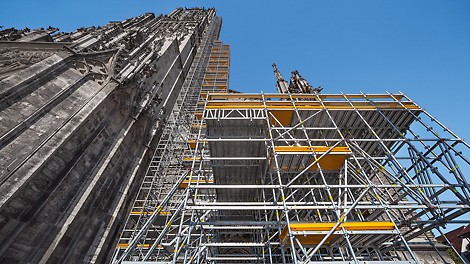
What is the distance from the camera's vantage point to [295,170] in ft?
30.6

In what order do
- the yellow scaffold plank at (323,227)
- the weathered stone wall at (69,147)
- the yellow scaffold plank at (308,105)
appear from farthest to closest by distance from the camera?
the yellow scaffold plank at (308,105), the weathered stone wall at (69,147), the yellow scaffold plank at (323,227)

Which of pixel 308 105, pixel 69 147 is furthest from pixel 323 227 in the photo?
pixel 69 147

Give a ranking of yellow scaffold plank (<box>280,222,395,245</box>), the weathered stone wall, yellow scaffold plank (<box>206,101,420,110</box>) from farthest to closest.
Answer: yellow scaffold plank (<box>206,101,420,110</box>)
the weathered stone wall
yellow scaffold plank (<box>280,222,395,245</box>)

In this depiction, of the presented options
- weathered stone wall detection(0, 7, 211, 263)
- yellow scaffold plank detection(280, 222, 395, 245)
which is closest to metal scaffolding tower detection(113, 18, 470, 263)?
yellow scaffold plank detection(280, 222, 395, 245)

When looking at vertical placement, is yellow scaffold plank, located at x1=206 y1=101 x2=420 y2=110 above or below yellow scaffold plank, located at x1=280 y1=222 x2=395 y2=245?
above

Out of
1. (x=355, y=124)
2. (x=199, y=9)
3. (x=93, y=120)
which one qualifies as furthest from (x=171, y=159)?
(x=199, y=9)

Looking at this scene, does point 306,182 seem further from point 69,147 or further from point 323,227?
point 69,147

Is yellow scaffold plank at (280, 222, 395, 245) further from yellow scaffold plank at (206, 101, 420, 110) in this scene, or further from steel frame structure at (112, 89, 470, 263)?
yellow scaffold plank at (206, 101, 420, 110)

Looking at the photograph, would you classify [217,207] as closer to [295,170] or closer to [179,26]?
[295,170]

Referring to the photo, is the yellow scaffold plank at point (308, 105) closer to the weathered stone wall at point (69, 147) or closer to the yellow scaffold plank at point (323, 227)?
the yellow scaffold plank at point (323, 227)

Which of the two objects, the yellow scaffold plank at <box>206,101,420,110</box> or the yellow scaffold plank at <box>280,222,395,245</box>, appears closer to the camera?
the yellow scaffold plank at <box>280,222,395,245</box>

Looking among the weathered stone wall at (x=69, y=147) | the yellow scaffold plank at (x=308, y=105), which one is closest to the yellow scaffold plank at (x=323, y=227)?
the yellow scaffold plank at (x=308, y=105)

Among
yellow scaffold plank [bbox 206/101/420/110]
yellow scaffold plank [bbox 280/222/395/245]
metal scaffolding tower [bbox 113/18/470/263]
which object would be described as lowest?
yellow scaffold plank [bbox 280/222/395/245]

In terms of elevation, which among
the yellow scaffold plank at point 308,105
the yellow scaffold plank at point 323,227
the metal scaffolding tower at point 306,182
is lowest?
the yellow scaffold plank at point 323,227
